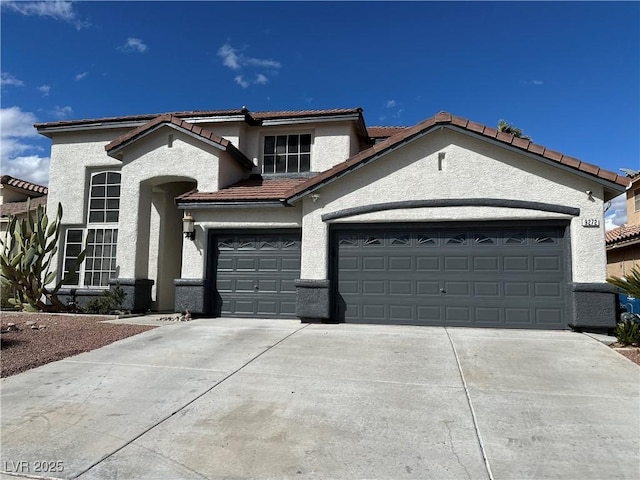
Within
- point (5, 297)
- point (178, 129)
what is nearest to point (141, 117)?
point (178, 129)

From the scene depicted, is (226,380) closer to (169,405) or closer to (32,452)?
(169,405)

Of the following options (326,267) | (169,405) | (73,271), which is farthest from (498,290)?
(73,271)

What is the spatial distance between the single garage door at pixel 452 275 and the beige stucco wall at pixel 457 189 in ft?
1.15

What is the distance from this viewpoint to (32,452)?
12.8 ft

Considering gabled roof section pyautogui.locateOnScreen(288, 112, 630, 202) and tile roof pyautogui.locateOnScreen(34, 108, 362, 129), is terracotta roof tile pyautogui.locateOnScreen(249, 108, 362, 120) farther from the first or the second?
gabled roof section pyautogui.locateOnScreen(288, 112, 630, 202)

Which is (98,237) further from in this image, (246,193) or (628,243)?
(628,243)

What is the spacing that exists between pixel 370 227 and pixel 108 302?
7.58m

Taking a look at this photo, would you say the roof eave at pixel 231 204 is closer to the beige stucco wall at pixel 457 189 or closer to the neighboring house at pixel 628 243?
the beige stucco wall at pixel 457 189

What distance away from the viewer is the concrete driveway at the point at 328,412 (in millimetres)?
3664

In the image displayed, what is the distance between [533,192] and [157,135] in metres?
10.1

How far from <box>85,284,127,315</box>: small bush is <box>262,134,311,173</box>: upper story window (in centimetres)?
563

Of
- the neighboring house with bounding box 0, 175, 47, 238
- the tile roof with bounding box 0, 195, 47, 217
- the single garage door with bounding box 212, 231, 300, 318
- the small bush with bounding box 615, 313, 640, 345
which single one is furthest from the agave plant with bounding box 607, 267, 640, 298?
the neighboring house with bounding box 0, 175, 47, 238

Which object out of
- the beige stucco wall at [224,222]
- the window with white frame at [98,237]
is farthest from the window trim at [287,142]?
the window with white frame at [98,237]

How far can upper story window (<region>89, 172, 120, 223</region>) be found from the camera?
13828 mm
